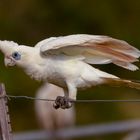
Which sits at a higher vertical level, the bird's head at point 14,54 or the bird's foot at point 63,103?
the bird's head at point 14,54

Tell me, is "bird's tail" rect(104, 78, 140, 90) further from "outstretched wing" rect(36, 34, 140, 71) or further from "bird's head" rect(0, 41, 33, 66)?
"bird's head" rect(0, 41, 33, 66)

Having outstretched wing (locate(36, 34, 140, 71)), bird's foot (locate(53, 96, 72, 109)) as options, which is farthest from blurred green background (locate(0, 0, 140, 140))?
bird's foot (locate(53, 96, 72, 109))

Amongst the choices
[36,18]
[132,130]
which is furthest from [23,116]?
[132,130]

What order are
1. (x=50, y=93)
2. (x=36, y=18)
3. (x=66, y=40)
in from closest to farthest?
(x=66, y=40) → (x=50, y=93) → (x=36, y=18)

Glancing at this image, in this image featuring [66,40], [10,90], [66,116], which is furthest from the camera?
[10,90]

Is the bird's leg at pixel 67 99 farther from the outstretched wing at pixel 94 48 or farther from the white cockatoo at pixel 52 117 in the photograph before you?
the white cockatoo at pixel 52 117

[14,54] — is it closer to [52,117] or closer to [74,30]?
[52,117]

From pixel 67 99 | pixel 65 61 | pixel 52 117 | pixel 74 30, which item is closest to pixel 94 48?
pixel 65 61

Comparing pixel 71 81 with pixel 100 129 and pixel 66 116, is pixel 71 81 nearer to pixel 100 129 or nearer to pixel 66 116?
pixel 100 129

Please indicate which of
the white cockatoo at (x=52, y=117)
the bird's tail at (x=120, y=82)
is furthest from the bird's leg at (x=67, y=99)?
the white cockatoo at (x=52, y=117)
